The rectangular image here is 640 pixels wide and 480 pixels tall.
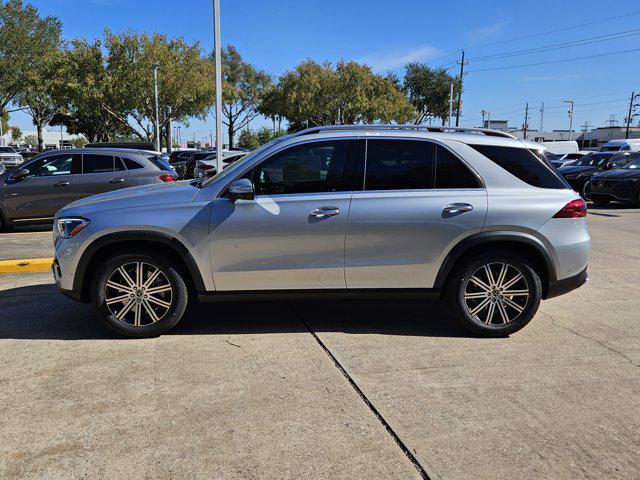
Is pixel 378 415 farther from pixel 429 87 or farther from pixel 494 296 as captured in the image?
pixel 429 87

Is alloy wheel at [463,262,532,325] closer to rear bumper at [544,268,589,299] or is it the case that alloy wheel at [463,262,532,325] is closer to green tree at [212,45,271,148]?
rear bumper at [544,268,589,299]

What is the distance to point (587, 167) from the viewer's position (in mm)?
20125

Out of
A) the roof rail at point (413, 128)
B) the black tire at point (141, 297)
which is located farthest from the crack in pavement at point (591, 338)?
the black tire at point (141, 297)

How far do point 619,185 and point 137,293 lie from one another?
626 inches

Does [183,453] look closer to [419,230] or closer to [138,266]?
[138,266]

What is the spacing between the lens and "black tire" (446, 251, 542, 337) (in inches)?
179

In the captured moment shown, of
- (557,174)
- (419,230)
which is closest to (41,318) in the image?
(419,230)

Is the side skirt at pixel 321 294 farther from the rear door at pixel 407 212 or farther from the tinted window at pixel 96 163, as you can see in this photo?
the tinted window at pixel 96 163

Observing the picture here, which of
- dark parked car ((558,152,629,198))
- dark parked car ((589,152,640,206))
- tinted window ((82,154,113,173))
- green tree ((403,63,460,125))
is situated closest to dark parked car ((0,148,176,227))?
tinted window ((82,154,113,173))

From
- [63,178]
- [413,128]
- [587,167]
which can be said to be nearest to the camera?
[413,128]

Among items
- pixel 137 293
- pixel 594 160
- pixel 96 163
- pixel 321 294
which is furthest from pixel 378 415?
pixel 594 160

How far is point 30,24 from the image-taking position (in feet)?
116

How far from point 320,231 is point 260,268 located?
600mm

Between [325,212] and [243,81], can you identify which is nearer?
[325,212]
